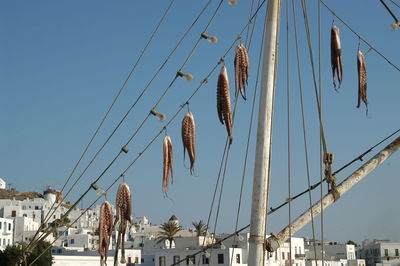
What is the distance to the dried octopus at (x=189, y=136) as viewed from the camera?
10119 mm

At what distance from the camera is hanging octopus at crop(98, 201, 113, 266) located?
392 inches

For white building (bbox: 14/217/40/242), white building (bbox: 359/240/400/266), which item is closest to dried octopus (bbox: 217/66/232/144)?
white building (bbox: 14/217/40/242)

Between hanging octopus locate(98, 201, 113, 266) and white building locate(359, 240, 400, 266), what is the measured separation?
11877cm

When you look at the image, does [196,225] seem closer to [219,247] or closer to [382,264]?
[219,247]

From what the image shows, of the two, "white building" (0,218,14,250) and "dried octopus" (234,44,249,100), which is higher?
"white building" (0,218,14,250)

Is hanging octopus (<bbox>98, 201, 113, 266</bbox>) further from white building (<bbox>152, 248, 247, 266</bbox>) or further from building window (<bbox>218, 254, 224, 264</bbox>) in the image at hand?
building window (<bbox>218, 254, 224, 264</bbox>)

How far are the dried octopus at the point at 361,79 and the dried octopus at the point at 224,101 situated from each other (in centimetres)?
327

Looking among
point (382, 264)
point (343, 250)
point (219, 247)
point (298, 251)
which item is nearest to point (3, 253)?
point (219, 247)

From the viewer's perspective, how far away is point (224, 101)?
34.6 feet

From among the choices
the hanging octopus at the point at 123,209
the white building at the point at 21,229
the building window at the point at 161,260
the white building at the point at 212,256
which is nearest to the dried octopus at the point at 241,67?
the hanging octopus at the point at 123,209

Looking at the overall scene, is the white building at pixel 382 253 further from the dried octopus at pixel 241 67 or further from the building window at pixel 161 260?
the dried octopus at pixel 241 67

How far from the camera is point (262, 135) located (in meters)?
10.9

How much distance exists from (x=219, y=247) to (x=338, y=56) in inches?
2688

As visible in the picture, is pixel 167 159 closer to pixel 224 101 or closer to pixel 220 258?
pixel 224 101
